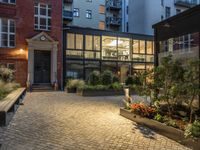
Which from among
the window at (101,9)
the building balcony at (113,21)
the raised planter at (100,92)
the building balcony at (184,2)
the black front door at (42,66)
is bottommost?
the raised planter at (100,92)

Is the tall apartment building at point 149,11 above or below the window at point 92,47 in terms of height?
above

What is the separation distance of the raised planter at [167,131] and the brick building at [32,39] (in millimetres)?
12591

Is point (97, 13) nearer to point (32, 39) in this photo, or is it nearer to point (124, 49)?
point (124, 49)

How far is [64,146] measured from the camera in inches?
179

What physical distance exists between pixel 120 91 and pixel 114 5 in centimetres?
2192

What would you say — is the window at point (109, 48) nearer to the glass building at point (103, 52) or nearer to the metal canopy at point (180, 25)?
the glass building at point (103, 52)

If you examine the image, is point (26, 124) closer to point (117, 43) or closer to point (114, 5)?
point (117, 43)

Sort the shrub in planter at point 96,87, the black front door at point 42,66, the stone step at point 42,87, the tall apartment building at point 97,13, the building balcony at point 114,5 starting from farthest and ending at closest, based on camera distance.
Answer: the building balcony at point 114,5 → the tall apartment building at point 97,13 → the black front door at point 42,66 → the stone step at point 42,87 → the shrub in planter at point 96,87

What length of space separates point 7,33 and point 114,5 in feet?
66.9

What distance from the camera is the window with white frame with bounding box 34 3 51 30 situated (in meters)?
18.3

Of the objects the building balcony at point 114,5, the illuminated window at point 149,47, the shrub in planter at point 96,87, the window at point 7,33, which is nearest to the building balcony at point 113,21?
the building balcony at point 114,5

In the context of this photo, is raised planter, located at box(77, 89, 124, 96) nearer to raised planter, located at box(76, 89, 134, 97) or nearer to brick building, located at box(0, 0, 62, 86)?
raised planter, located at box(76, 89, 134, 97)

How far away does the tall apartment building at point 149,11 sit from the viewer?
28359mm

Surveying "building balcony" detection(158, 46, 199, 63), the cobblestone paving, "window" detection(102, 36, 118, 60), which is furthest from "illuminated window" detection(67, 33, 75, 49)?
"building balcony" detection(158, 46, 199, 63)
